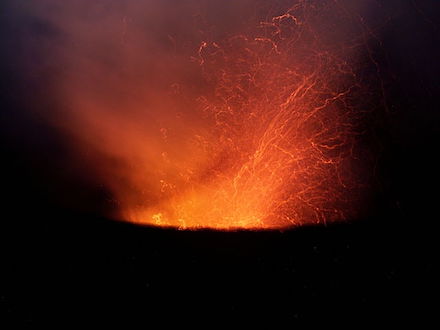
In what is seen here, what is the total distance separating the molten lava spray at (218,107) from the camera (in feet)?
10.9

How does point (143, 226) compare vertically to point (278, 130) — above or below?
below

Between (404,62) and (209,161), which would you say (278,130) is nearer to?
(209,161)

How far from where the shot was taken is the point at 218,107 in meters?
3.51

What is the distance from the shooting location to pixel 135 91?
11.9 feet

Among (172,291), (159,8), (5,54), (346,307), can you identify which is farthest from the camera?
(5,54)

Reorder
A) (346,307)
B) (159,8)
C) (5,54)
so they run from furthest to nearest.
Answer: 1. (5,54)
2. (159,8)
3. (346,307)

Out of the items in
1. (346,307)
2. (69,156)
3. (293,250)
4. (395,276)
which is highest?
(69,156)

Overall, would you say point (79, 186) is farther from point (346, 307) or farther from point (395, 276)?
point (395, 276)

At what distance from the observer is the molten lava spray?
333cm

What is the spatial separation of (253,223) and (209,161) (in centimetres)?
72

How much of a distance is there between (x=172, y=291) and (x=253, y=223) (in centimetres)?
93

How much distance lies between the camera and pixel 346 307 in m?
2.86

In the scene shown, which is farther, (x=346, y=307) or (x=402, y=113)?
(x=402, y=113)

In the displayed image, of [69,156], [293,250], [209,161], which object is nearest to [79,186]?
[69,156]
